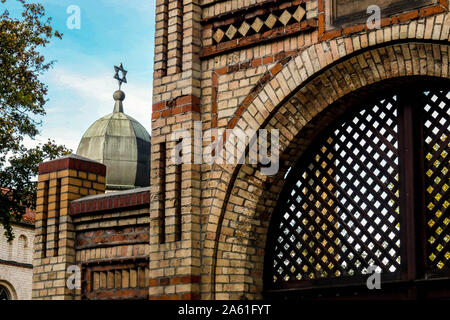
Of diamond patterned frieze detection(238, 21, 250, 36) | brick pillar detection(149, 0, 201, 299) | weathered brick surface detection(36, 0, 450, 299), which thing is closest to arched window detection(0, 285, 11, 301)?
weathered brick surface detection(36, 0, 450, 299)

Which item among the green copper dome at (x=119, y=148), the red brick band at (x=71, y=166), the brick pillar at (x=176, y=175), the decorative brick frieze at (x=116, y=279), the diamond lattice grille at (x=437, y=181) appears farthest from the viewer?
the green copper dome at (x=119, y=148)

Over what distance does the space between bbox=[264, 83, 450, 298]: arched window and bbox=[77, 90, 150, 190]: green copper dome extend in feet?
50.6

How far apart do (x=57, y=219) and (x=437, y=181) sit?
4.94 m

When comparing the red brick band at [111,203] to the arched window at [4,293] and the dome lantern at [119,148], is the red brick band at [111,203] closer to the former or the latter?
the dome lantern at [119,148]

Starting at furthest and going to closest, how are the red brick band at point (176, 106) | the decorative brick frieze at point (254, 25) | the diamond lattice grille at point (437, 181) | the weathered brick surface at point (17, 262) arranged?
the weathered brick surface at point (17, 262) < the red brick band at point (176, 106) < the decorative brick frieze at point (254, 25) < the diamond lattice grille at point (437, 181)

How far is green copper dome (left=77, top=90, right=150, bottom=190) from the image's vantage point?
923 inches

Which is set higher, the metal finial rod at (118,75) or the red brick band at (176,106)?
the metal finial rod at (118,75)

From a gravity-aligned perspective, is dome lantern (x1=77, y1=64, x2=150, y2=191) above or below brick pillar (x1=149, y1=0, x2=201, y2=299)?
above

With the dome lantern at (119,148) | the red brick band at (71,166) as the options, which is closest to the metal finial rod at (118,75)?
the dome lantern at (119,148)

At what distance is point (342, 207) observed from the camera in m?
7.45

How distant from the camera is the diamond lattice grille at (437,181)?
6.71 meters

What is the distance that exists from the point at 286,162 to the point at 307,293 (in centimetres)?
140

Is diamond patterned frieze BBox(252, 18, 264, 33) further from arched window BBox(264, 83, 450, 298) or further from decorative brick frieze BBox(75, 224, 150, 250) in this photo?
decorative brick frieze BBox(75, 224, 150, 250)

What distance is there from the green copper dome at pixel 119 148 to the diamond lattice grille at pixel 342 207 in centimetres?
1535
